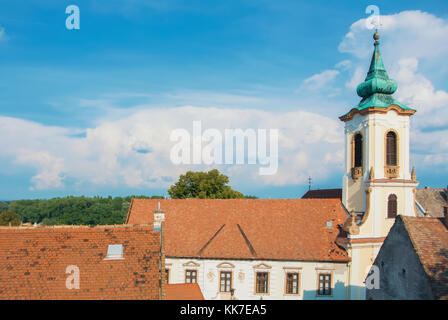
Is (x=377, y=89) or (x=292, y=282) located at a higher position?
(x=377, y=89)

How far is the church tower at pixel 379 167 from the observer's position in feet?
95.1

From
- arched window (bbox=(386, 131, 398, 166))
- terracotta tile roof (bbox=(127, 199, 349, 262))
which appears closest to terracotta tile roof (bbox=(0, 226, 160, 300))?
terracotta tile roof (bbox=(127, 199, 349, 262))

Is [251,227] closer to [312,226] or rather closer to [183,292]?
[312,226]

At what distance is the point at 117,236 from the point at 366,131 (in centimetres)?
2288

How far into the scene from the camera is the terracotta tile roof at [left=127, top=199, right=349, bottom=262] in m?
27.9

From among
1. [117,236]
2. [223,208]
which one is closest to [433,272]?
[117,236]

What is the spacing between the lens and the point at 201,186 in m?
47.4

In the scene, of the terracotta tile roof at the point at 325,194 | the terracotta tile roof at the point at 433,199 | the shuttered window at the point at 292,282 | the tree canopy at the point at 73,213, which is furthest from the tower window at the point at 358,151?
the tree canopy at the point at 73,213

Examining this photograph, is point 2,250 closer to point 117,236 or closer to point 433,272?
point 117,236

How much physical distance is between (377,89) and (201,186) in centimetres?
2570

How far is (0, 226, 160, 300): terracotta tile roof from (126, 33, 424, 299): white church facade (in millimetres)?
8260

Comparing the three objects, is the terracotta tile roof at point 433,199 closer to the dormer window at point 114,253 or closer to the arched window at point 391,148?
the arched window at point 391,148

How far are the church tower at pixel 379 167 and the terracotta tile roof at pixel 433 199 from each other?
813 inches

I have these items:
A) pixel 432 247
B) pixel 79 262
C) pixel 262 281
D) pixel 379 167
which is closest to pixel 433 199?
pixel 379 167
